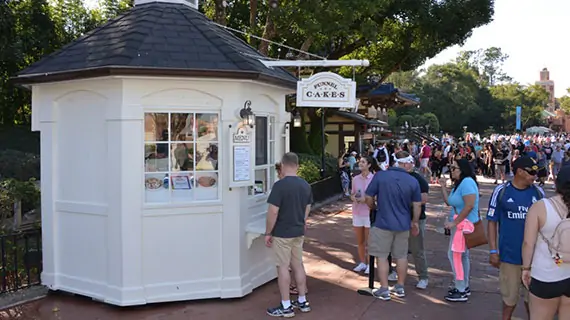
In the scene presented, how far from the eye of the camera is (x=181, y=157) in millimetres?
6199

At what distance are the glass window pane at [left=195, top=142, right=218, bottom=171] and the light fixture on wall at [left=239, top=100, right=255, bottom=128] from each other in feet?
1.54

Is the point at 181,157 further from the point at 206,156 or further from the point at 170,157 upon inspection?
the point at 206,156

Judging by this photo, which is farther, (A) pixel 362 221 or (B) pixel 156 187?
(A) pixel 362 221

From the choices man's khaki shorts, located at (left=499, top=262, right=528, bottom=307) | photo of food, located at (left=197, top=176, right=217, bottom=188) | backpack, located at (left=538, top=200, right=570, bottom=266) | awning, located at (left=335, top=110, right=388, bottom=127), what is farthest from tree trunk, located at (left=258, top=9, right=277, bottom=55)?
backpack, located at (left=538, top=200, right=570, bottom=266)

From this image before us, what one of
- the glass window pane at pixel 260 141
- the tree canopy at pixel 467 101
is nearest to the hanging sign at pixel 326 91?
the glass window pane at pixel 260 141

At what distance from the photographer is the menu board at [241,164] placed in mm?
6203

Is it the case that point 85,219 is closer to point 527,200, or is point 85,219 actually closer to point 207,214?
point 207,214

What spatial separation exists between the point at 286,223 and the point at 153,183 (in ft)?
5.53

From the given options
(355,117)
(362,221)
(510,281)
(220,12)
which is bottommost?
(510,281)

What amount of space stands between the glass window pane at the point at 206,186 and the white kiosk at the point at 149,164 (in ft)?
0.04

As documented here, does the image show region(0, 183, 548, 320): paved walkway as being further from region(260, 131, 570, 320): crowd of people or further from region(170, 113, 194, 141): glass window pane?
region(170, 113, 194, 141): glass window pane

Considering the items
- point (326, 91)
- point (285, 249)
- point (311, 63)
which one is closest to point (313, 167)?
point (326, 91)

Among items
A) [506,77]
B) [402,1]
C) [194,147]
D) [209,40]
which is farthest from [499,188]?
[506,77]

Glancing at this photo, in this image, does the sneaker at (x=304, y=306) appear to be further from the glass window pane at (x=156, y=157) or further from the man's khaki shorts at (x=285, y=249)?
the glass window pane at (x=156, y=157)
